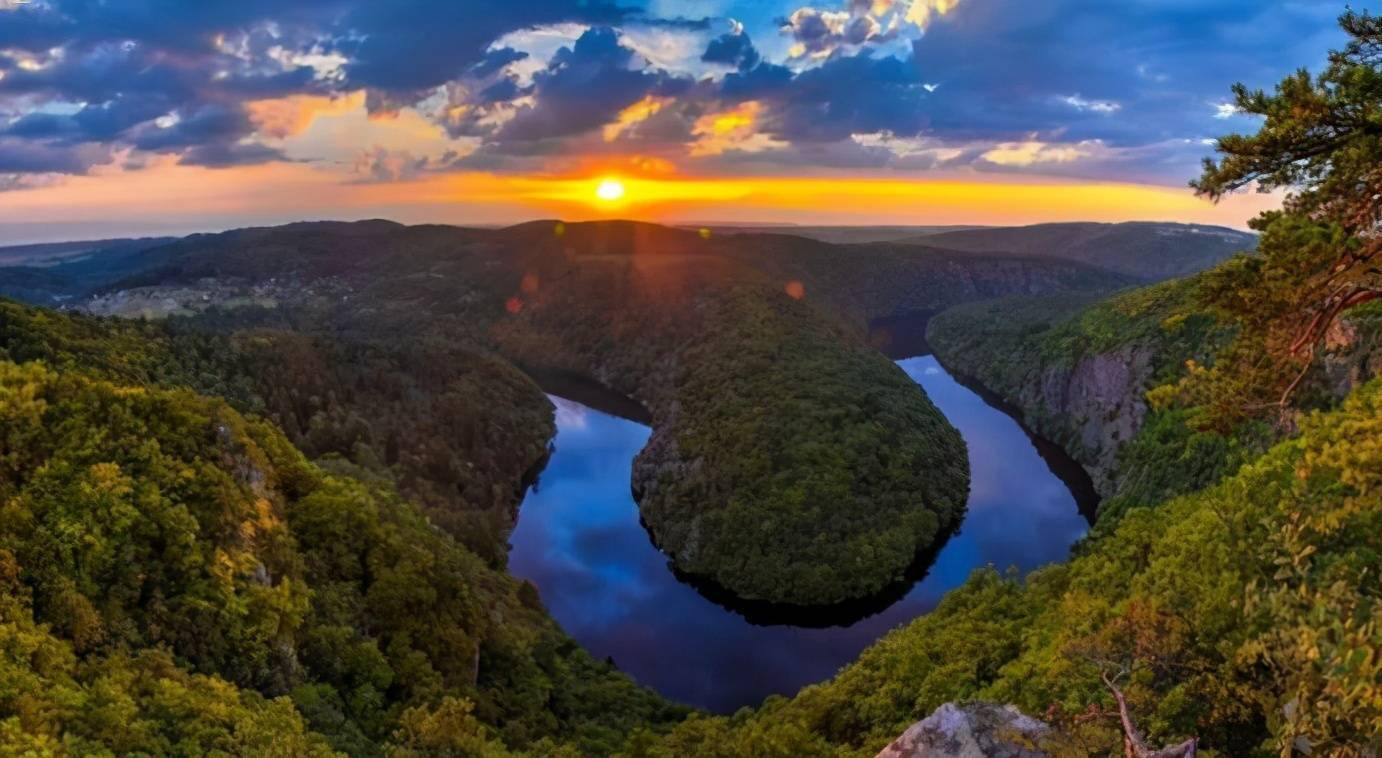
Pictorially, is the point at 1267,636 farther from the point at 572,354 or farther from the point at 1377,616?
the point at 572,354

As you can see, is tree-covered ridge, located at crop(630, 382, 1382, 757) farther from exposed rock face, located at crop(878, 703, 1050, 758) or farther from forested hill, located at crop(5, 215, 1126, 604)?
forested hill, located at crop(5, 215, 1126, 604)

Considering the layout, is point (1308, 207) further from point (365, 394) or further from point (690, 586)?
point (365, 394)

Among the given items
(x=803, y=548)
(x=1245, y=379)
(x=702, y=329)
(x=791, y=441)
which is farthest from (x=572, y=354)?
(x=1245, y=379)

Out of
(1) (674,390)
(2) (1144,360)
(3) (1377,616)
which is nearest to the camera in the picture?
(3) (1377,616)

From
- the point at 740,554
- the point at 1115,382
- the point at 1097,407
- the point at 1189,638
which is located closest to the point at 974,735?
the point at 1189,638

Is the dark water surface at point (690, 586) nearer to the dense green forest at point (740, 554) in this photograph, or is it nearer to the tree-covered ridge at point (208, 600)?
the dense green forest at point (740, 554)

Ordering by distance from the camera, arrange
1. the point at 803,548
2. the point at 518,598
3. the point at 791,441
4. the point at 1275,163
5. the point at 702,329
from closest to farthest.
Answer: the point at 1275,163
the point at 518,598
the point at 803,548
the point at 791,441
the point at 702,329

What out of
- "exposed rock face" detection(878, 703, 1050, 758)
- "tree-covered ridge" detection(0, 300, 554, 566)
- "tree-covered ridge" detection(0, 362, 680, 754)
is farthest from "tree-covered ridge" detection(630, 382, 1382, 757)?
"tree-covered ridge" detection(0, 300, 554, 566)
